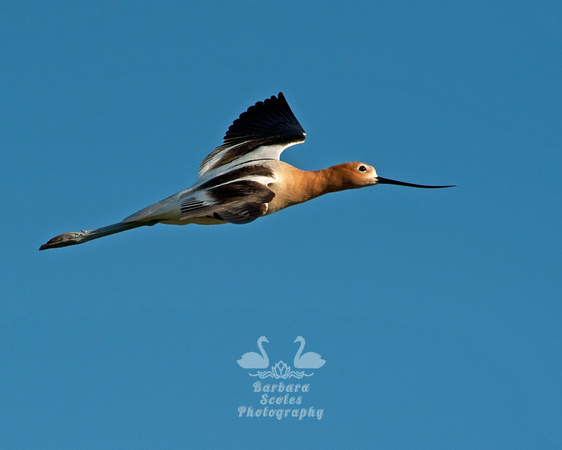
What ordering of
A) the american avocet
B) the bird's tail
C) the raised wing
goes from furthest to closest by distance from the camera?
the raised wing
the bird's tail
the american avocet

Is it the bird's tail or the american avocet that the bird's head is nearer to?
the american avocet

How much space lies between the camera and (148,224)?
11969mm

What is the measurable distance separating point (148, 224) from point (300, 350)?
453 centimetres

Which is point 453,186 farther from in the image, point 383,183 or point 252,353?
point 252,353

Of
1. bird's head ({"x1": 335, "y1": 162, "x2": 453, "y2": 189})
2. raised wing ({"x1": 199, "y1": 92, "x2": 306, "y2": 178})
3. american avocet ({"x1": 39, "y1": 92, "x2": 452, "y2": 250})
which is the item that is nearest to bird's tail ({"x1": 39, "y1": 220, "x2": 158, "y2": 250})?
american avocet ({"x1": 39, "y1": 92, "x2": 452, "y2": 250})

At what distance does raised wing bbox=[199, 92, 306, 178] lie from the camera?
13.0m

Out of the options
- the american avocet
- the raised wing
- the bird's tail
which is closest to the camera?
the american avocet

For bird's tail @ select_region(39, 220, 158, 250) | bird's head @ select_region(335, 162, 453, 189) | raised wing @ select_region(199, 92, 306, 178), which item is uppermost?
raised wing @ select_region(199, 92, 306, 178)

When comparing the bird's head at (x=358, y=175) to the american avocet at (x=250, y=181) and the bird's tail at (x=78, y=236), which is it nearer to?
the american avocet at (x=250, y=181)

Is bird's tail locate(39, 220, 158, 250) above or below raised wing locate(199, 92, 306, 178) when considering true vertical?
below

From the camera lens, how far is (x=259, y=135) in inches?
528

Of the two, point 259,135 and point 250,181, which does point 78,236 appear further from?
point 259,135

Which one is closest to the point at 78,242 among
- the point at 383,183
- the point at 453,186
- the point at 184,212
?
the point at 184,212

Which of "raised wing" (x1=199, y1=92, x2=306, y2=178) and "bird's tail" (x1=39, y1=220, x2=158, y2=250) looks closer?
"bird's tail" (x1=39, y1=220, x2=158, y2=250)
